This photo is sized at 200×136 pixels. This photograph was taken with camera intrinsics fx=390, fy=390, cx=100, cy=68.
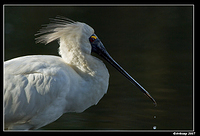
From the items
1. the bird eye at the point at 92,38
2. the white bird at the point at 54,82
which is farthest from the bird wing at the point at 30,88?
the bird eye at the point at 92,38

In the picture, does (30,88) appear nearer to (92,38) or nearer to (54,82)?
(54,82)

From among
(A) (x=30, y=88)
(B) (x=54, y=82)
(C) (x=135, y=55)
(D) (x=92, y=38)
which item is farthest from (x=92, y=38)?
(C) (x=135, y=55)

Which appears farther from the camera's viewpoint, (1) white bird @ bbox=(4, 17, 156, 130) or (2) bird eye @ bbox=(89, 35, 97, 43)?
(2) bird eye @ bbox=(89, 35, 97, 43)

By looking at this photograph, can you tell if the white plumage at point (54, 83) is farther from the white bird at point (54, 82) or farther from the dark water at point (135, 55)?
the dark water at point (135, 55)

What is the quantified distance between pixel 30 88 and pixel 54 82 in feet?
1.01

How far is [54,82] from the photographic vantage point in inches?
193

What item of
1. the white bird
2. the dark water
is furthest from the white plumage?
the dark water

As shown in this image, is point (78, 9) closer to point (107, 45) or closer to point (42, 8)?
point (42, 8)

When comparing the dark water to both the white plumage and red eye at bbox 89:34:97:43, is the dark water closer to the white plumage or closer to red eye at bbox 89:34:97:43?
the white plumage

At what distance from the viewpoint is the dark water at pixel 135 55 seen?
685 centimetres

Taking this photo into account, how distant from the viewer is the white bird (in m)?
4.90

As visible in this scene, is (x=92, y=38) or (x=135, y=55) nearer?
Answer: (x=92, y=38)

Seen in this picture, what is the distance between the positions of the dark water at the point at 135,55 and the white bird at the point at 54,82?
144 cm

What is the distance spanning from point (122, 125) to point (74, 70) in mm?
1724
